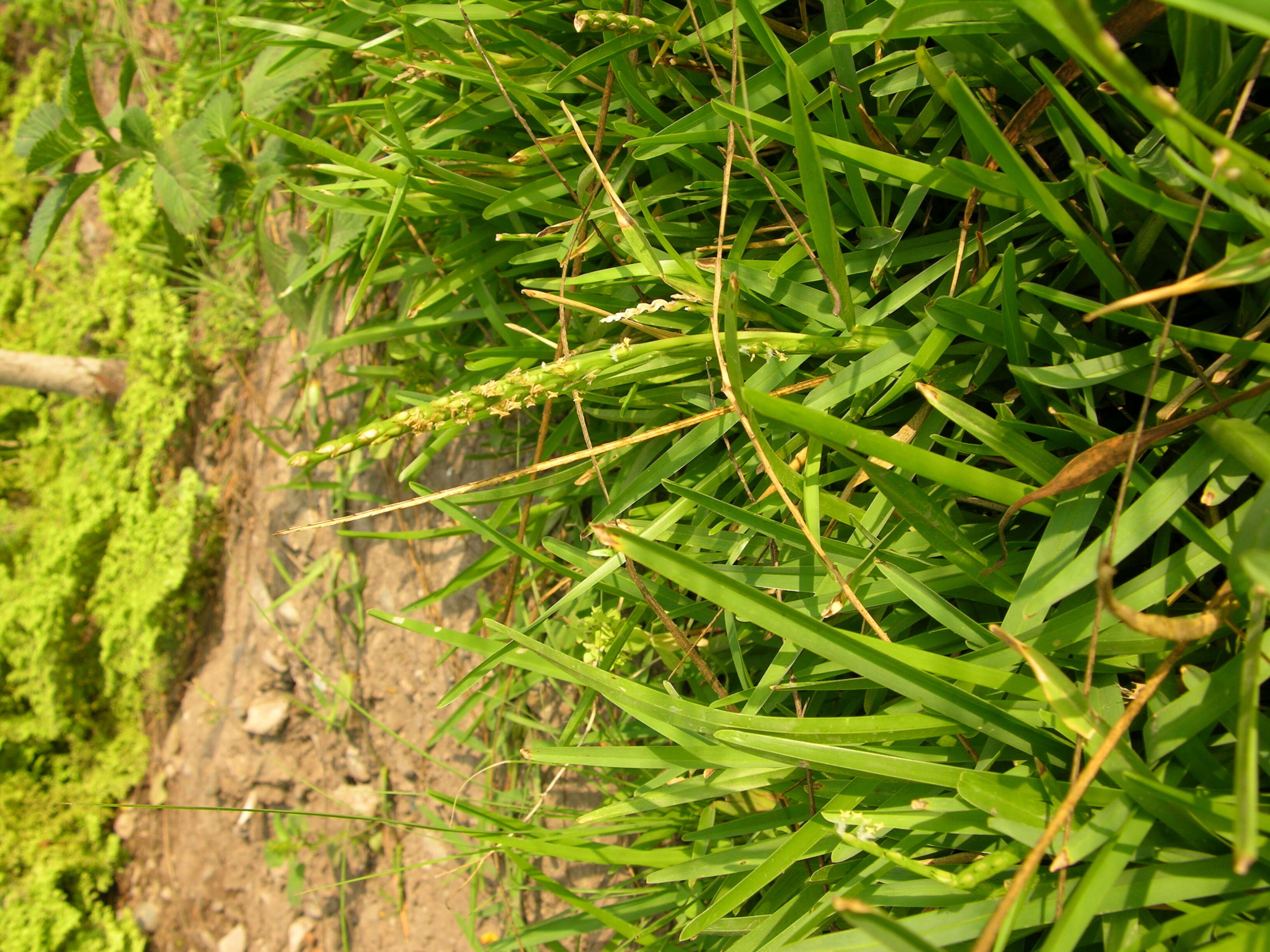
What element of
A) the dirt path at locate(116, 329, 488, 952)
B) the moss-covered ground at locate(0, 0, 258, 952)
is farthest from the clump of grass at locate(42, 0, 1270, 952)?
the moss-covered ground at locate(0, 0, 258, 952)

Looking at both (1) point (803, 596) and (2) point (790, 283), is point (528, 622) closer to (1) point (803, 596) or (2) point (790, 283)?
(1) point (803, 596)

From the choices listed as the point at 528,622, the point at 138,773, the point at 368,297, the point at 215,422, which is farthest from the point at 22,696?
the point at 528,622

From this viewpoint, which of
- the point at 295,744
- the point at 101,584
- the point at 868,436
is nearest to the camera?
the point at 868,436

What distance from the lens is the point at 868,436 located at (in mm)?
824

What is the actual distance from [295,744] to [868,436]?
7.17ft

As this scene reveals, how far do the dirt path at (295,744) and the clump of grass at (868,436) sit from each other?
53 centimetres

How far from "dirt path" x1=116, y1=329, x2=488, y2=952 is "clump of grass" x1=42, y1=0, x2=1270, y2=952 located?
0.53 meters

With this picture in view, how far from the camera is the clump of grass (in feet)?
2.52

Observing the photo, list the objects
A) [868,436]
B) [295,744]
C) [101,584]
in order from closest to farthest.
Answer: [868,436] < [295,744] < [101,584]

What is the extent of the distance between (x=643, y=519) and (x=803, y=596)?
305mm

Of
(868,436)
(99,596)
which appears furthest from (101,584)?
(868,436)

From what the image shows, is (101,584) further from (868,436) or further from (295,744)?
(868,436)

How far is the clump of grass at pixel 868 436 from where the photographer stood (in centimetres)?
77

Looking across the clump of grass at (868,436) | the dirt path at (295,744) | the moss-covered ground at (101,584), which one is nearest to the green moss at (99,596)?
the moss-covered ground at (101,584)
